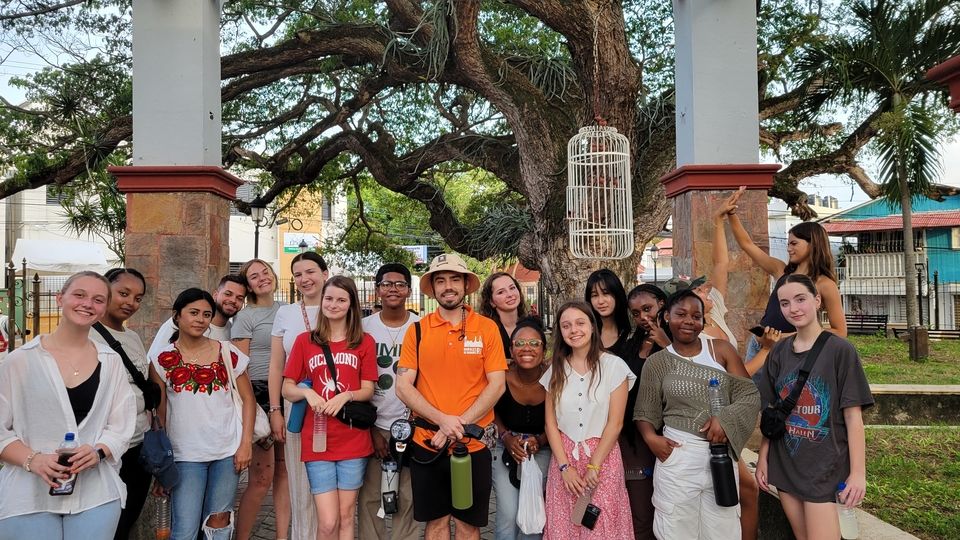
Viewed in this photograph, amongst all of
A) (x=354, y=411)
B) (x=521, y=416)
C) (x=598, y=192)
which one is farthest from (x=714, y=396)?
(x=598, y=192)

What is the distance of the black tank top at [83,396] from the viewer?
2809mm

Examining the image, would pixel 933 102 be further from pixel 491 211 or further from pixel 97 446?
pixel 97 446

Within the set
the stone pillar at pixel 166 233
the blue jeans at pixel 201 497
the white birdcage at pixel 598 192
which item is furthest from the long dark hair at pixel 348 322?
the white birdcage at pixel 598 192

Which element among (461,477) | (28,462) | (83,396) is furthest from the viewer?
(461,477)

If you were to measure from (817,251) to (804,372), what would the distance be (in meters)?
1.01

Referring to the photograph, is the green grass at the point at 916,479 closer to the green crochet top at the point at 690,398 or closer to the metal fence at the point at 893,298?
the green crochet top at the point at 690,398

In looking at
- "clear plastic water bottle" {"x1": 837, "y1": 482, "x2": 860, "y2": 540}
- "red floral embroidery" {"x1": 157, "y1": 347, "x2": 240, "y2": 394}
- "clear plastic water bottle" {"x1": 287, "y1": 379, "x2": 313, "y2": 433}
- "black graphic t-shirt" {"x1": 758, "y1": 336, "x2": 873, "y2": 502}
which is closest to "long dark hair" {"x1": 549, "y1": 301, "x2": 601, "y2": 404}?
"black graphic t-shirt" {"x1": 758, "y1": 336, "x2": 873, "y2": 502}

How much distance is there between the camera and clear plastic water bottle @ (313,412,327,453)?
A: 3.48 m

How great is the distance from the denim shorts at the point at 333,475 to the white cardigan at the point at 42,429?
0.96 meters

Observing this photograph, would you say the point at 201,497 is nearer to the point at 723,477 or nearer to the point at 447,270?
the point at 447,270

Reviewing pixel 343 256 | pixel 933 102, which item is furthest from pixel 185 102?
pixel 343 256

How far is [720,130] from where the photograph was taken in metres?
5.48

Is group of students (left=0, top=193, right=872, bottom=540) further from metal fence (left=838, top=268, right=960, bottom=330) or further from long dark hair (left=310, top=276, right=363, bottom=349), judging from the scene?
metal fence (left=838, top=268, right=960, bottom=330)

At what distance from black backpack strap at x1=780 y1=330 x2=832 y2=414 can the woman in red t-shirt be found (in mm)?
2117
